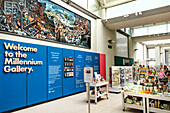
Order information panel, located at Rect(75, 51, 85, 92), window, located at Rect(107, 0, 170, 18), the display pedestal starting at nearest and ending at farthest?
information panel, located at Rect(75, 51, 85, 92), the display pedestal, window, located at Rect(107, 0, 170, 18)

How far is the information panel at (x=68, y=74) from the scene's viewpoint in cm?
672

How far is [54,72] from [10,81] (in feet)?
6.53

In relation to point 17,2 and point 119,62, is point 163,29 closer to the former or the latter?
point 119,62

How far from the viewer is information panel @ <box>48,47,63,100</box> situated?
5.93m

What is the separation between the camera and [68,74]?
6.93 m

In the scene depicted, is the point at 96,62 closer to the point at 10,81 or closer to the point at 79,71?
the point at 79,71

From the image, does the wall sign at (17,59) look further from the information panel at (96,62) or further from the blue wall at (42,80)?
the information panel at (96,62)

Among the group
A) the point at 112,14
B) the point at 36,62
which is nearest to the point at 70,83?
the point at 36,62

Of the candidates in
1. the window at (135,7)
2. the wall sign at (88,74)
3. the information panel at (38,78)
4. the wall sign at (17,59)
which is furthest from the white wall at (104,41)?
the wall sign at (88,74)

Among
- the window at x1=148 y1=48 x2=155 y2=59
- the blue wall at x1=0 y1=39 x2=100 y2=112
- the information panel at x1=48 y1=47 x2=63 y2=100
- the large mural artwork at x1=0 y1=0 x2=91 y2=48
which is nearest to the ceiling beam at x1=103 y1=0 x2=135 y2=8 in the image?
the large mural artwork at x1=0 y1=0 x2=91 y2=48

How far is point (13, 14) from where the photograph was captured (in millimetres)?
4852

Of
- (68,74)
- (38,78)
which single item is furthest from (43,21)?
(68,74)

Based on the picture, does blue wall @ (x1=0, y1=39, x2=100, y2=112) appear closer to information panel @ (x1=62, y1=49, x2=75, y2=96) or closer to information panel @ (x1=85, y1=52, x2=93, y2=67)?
information panel @ (x1=62, y1=49, x2=75, y2=96)

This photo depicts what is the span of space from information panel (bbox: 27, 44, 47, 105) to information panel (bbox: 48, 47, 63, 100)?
0.87 feet
